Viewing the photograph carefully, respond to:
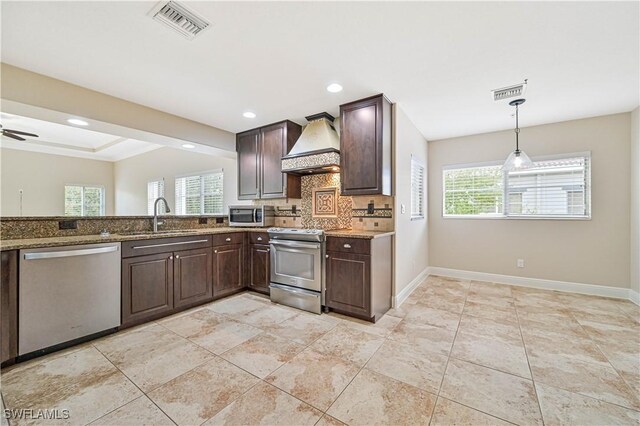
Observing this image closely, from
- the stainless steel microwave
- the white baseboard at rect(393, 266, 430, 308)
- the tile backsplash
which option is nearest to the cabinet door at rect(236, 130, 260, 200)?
the stainless steel microwave

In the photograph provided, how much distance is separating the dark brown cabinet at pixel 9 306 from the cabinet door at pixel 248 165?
2739 millimetres

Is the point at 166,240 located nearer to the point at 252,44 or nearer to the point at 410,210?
the point at 252,44

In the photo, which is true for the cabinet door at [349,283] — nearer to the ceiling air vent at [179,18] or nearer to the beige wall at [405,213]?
the beige wall at [405,213]

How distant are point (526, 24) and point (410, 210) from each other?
2.39 m

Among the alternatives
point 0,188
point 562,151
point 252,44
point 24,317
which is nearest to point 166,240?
point 24,317

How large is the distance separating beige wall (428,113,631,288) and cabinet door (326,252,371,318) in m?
2.69

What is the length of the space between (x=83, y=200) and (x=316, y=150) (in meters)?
7.84

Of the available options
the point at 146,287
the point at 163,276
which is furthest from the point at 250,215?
the point at 146,287

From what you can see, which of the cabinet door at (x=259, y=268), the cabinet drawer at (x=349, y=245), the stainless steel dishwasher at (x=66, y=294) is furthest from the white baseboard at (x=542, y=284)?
the stainless steel dishwasher at (x=66, y=294)

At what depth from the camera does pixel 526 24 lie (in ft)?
6.05

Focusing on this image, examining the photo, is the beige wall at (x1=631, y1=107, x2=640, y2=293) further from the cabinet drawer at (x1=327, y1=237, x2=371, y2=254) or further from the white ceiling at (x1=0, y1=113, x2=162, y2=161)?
the white ceiling at (x1=0, y1=113, x2=162, y2=161)

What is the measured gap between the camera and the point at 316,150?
11.2 feet

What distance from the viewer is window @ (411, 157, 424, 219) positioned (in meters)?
4.01

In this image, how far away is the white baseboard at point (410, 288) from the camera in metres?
3.30
